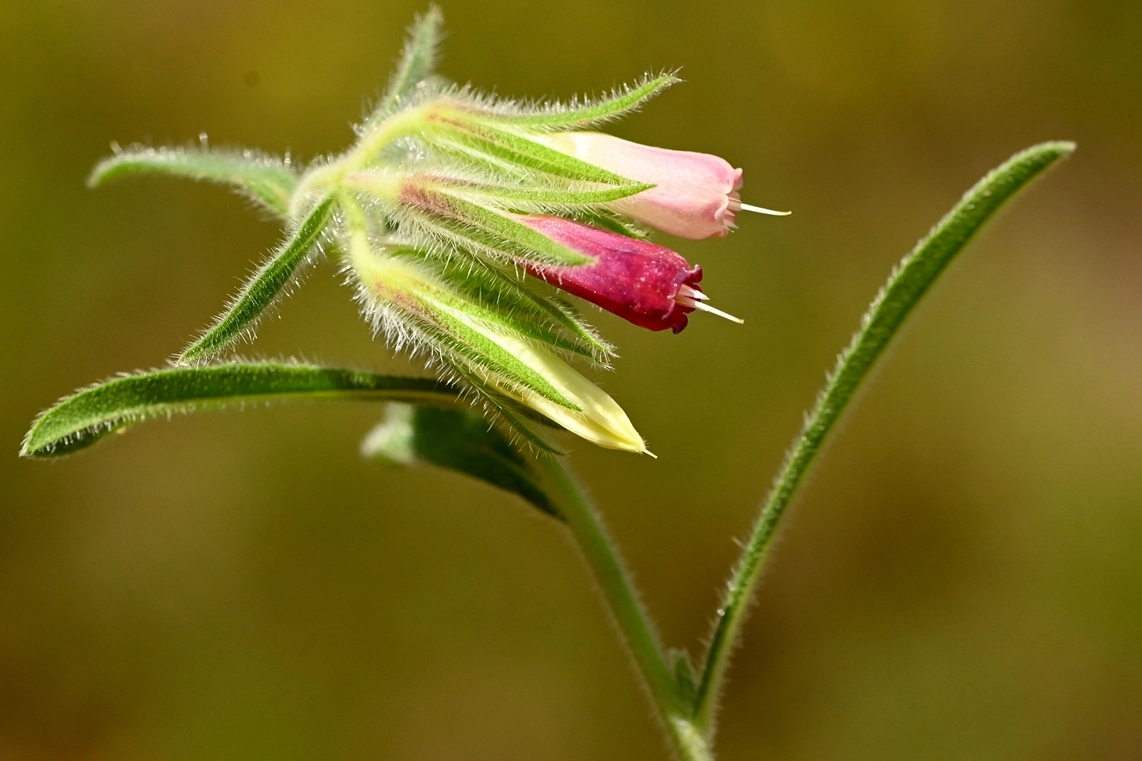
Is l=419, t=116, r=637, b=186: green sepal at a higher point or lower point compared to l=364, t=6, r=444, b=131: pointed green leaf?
lower

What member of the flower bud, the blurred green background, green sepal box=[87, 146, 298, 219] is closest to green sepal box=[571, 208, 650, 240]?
the flower bud

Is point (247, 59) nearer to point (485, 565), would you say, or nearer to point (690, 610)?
point (485, 565)

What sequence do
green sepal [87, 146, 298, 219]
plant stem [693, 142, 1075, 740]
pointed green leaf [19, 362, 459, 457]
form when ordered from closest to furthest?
pointed green leaf [19, 362, 459, 457]
plant stem [693, 142, 1075, 740]
green sepal [87, 146, 298, 219]

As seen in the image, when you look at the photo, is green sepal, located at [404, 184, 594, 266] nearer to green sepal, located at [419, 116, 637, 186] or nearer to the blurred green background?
green sepal, located at [419, 116, 637, 186]

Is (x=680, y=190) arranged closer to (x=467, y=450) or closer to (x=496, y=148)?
(x=496, y=148)

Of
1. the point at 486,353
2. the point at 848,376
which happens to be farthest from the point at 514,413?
the point at 848,376
